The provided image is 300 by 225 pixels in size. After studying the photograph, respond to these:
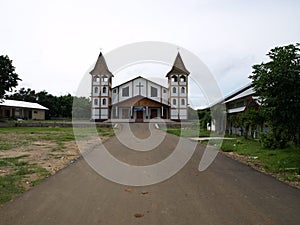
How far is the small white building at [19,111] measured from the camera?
5220 cm

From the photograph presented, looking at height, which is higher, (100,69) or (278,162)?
(100,69)

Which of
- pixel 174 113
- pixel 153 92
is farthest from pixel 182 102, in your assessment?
pixel 153 92

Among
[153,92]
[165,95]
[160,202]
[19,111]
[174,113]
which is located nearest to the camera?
[160,202]

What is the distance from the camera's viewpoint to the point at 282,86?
8461 millimetres

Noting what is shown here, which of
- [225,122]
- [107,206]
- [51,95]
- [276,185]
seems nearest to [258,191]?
[276,185]

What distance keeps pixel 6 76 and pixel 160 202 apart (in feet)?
121

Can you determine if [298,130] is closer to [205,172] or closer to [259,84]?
[259,84]

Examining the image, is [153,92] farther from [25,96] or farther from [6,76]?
[25,96]

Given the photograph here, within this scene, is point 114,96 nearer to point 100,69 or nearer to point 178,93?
point 100,69

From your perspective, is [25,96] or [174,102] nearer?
[174,102]

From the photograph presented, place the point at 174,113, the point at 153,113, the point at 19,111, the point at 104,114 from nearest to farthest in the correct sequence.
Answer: the point at 153,113 → the point at 174,113 → the point at 104,114 → the point at 19,111

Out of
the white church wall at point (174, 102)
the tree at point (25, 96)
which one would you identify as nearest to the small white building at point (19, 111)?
the tree at point (25, 96)

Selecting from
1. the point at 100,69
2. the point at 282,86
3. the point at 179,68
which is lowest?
the point at 282,86

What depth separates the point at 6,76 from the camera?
36.7 meters
